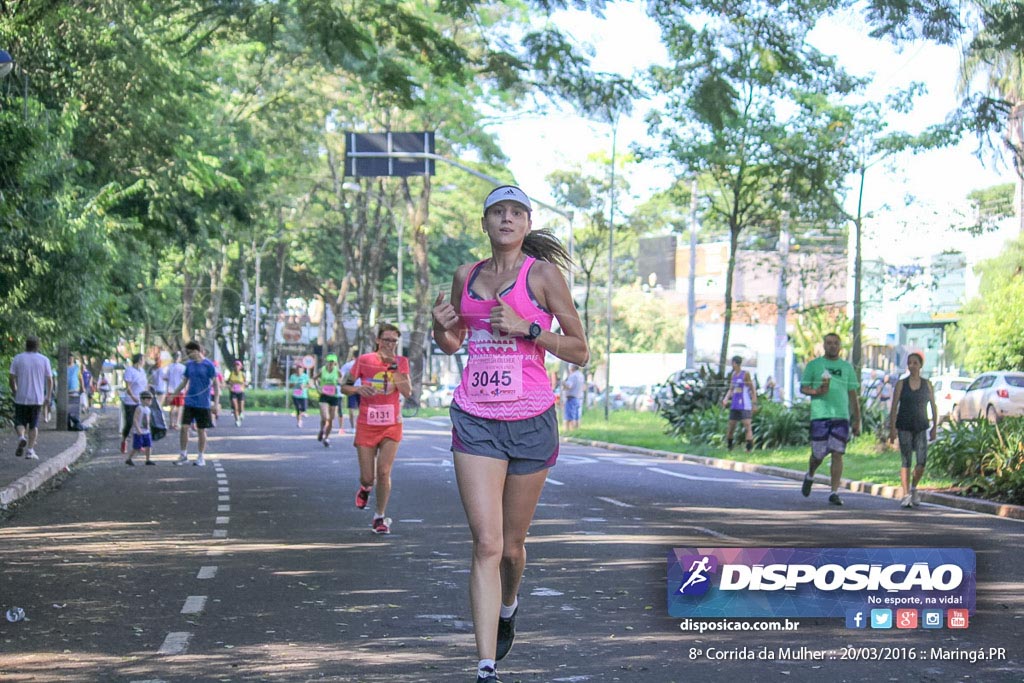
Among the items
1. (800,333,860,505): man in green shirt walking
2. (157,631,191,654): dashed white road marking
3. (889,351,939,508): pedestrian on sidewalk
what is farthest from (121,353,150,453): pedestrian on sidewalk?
(157,631,191,654): dashed white road marking

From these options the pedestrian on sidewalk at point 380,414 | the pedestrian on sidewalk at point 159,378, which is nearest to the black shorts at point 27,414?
the pedestrian on sidewalk at point 380,414

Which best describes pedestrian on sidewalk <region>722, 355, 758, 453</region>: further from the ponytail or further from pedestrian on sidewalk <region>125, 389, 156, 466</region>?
the ponytail

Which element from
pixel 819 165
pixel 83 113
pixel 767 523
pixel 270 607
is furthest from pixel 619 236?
pixel 270 607

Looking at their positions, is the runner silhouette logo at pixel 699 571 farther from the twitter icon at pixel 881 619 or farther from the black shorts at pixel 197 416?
the black shorts at pixel 197 416

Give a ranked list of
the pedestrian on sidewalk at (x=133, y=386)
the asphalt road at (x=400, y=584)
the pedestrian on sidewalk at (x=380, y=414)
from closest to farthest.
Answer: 1. the asphalt road at (x=400, y=584)
2. the pedestrian on sidewalk at (x=380, y=414)
3. the pedestrian on sidewalk at (x=133, y=386)

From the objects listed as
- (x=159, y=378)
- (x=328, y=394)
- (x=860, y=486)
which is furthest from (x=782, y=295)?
(x=860, y=486)

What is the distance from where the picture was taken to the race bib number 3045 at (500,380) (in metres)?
6.04

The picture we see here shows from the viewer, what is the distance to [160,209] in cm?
2852

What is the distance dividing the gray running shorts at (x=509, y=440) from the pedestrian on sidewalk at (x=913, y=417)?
1085 centimetres

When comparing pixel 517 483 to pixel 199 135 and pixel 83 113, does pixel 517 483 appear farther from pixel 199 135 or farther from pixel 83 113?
pixel 199 135

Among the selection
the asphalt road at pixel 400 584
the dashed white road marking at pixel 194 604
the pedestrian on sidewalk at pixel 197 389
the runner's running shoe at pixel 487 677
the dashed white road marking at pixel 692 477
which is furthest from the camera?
the pedestrian on sidewalk at pixel 197 389

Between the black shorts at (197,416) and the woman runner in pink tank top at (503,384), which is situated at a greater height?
the woman runner in pink tank top at (503,384)

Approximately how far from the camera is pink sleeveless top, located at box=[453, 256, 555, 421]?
6.04 metres

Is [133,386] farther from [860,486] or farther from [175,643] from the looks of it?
[175,643]
